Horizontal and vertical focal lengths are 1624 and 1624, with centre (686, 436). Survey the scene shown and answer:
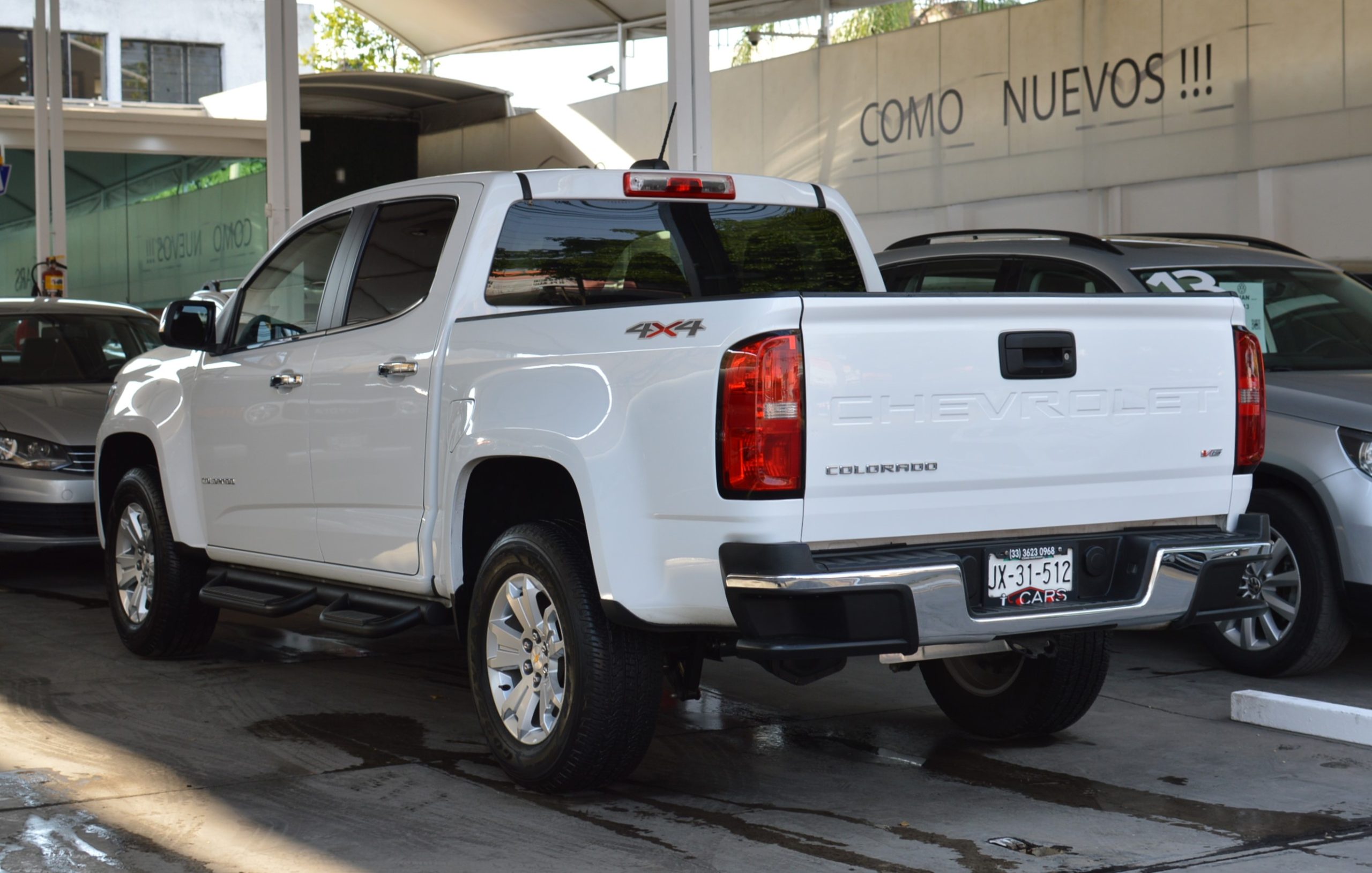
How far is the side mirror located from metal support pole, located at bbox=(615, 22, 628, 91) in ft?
69.0

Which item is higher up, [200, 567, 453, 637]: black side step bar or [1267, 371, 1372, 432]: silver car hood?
[1267, 371, 1372, 432]: silver car hood

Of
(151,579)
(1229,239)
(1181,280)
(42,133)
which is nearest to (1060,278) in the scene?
(1181,280)

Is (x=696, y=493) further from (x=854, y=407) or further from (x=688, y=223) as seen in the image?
(x=688, y=223)

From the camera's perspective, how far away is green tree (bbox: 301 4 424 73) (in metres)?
48.8

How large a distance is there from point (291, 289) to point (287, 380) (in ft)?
2.02

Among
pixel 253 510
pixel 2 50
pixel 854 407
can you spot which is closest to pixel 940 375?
pixel 854 407

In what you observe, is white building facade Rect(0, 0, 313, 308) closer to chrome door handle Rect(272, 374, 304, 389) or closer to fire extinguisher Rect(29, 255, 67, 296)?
fire extinguisher Rect(29, 255, 67, 296)

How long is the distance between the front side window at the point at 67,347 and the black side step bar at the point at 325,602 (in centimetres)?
387

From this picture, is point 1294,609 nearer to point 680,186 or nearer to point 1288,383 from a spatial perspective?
point 1288,383

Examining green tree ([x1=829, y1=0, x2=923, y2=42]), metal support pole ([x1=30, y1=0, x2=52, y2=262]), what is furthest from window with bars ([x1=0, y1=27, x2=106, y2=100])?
green tree ([x1=829, y1=0, x2=923, y2=42])

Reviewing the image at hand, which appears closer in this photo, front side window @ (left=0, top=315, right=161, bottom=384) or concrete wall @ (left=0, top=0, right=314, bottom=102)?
front side window @ (left=0, top=315, right=161, bottom=384)

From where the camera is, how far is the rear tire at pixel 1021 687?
5.50 m

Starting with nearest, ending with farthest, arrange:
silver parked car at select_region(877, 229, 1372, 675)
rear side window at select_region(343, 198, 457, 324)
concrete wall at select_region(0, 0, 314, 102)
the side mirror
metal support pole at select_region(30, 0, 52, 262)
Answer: rear side window at select_region(343, 198, 457, 324)
silver parked car at select_region(877, 229, 1372, 675)
the side mirror
metal support pole at select_region(30, 0, 52, 262)
concrete wall at select_region(0, 0, 314, 102)

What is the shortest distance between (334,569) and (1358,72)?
41.4 feet
